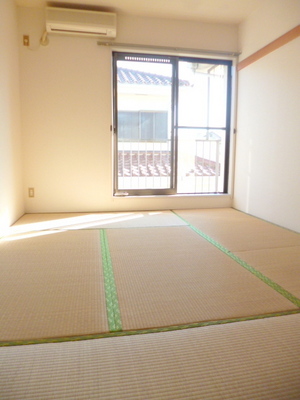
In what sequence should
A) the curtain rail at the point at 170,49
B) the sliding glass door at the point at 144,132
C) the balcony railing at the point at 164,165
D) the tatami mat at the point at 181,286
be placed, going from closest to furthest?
the tatami mat at the point at 181,286 → the curtain rail at the point at 170,49 → the sliding glass door at the point at 144,132 → the balcony railing at the point at 164,165

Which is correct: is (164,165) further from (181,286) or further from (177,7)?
(181,286)

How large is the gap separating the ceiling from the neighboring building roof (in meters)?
0.67

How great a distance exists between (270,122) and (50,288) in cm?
285

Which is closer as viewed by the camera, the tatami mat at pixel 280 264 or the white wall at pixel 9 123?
the tatami mat at pixel 280 264

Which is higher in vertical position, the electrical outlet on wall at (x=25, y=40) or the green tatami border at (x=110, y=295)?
the electrical outlet on wall at (x=25, y=40)

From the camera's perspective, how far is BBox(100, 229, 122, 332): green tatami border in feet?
4.13

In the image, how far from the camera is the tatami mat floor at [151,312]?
896 mm

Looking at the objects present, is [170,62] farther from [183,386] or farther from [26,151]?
[183,386]

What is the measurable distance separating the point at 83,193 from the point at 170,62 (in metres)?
2.08

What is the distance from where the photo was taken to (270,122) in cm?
324

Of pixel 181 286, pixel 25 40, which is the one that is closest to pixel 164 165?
pixel 25 40

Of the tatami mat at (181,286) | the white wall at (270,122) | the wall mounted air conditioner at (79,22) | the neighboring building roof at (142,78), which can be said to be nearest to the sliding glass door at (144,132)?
the neighboring building roof at (142,78)

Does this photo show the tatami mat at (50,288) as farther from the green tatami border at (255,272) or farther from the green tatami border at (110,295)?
the green tatami border at (255,272)

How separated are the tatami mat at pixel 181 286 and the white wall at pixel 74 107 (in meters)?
1.52
